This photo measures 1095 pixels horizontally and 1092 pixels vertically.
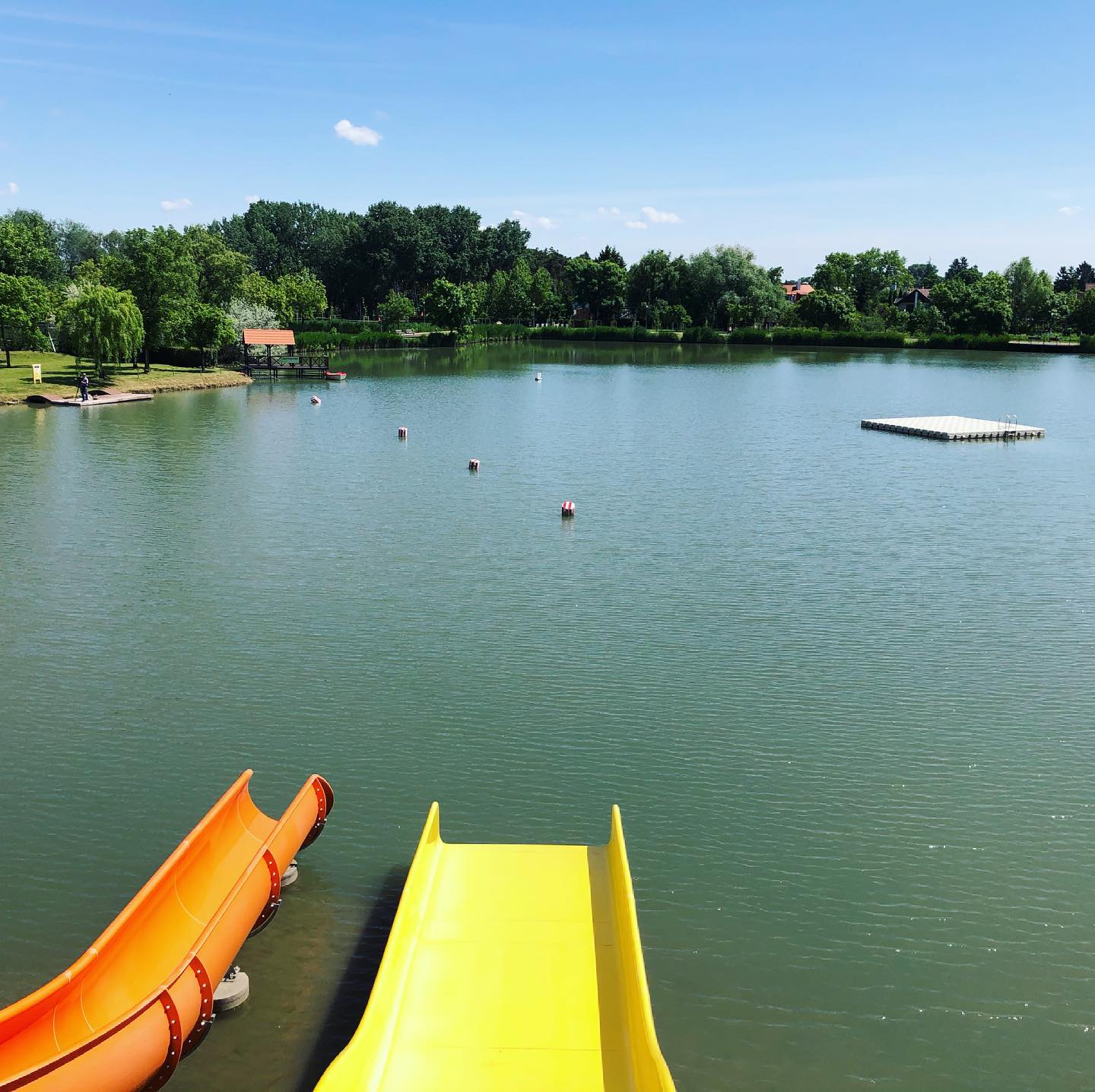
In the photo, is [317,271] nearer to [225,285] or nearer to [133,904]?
[225,285]

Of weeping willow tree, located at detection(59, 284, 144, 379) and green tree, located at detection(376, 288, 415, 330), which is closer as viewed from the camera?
weeping willow tree, located at detection(59, 284, 144, 379)

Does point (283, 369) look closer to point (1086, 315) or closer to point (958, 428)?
point (958, 428)

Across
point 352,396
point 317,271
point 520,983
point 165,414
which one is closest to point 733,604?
point 520,983

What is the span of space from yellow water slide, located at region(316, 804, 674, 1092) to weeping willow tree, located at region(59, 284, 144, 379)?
74805mm

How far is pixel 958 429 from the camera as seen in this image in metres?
63.2

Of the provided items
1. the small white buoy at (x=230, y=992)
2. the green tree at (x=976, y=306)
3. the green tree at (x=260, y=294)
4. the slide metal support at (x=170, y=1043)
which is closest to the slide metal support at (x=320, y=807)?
the small white buoy at (x=230, y=992)

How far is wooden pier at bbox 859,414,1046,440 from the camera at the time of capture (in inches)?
2440

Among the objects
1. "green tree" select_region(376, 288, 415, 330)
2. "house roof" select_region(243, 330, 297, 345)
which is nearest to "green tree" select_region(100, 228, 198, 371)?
"house roof" select_region(243, 330, 297, 345)

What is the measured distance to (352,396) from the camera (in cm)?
8225

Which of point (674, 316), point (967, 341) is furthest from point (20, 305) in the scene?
point (967, 341)

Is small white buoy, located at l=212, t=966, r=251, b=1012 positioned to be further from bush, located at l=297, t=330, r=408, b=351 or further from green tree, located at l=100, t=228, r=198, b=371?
bush, located at l=297, t=330, r=408, b=351

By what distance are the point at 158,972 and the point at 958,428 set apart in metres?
61.7

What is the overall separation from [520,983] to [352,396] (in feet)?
244

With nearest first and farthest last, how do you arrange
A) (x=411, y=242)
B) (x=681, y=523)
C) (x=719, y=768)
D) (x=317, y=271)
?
1. (x=719, y=768)
2. (x=681, y=523)
3. (x=411, y=242)
4. (x=317, y=271)
